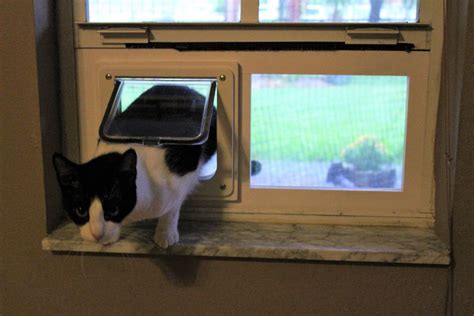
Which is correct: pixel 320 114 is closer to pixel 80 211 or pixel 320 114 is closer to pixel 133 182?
pixel 133 182

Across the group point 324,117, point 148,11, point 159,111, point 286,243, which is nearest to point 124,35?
point 148,11

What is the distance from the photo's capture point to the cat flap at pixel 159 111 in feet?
3.96

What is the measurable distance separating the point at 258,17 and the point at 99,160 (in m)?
0.54

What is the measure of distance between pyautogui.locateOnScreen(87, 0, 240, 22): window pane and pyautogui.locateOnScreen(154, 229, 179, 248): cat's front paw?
53 centimetres

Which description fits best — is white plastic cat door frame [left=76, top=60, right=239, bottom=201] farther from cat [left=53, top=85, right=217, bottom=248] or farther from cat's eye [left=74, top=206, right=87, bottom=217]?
cat's eye [left=74, top=206, right=87, bottom=217]

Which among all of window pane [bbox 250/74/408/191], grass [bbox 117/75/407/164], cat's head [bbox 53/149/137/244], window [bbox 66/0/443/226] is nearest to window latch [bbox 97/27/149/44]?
window [bbox 66/0/443/226]

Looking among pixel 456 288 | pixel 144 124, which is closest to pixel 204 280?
pixel 144 124

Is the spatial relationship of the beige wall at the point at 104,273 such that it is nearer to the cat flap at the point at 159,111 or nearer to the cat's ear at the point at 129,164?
the cat flap at the point at 159,111

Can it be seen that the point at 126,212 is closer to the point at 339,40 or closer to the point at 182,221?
the point at 182,221

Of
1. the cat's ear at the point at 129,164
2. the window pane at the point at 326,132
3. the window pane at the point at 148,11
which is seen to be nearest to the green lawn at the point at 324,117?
the window pane at the point at 326,132

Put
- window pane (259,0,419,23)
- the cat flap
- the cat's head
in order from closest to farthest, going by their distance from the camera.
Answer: the cat's head
the cat flap
window pane (259,0,419,23)

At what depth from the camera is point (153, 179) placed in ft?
3.84

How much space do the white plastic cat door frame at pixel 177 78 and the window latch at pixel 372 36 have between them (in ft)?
0.97

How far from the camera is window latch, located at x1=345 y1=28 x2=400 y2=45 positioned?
50.9 inches
